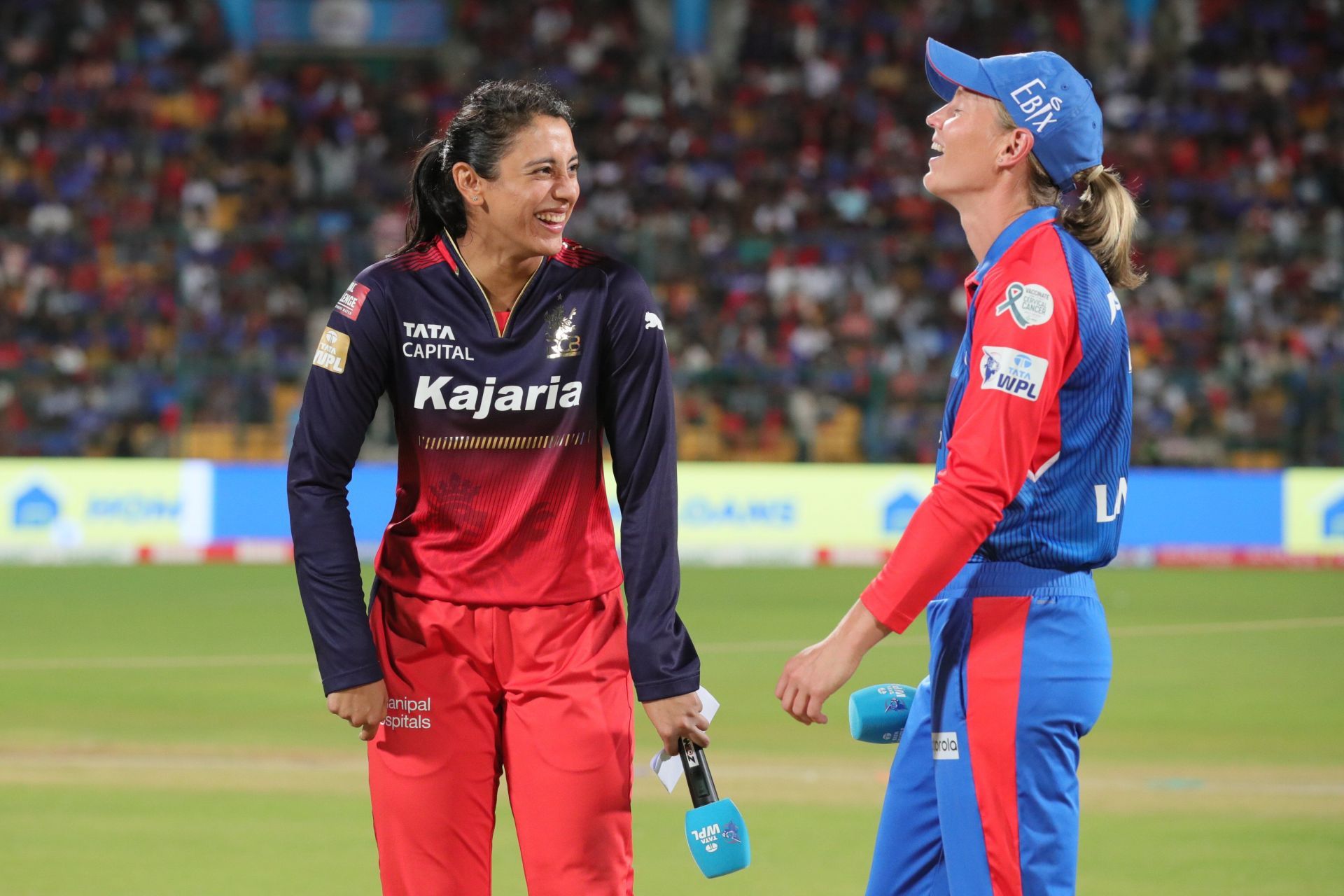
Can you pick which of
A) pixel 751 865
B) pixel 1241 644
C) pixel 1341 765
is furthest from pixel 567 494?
pixel 1241 644

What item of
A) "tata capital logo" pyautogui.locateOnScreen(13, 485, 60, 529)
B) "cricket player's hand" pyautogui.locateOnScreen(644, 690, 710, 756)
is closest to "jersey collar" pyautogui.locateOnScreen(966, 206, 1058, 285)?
"cricket player's hand" pyautogui.locateOnScreen(644, 690, 710, 756)

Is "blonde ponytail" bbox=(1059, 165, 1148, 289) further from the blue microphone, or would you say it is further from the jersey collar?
the blue microphone

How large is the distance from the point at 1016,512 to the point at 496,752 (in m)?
1.30

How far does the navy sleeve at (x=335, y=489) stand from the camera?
12.4 ft

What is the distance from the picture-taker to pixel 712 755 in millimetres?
9039

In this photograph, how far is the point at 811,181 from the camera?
84.6 feet

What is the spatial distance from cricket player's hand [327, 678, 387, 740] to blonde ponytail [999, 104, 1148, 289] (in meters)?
1.79

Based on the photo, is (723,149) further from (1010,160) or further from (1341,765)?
(1010,160)

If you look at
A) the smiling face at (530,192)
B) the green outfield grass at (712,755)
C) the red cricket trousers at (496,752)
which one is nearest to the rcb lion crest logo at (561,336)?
the smiling face at (530,192)

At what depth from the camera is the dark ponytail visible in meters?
3.86

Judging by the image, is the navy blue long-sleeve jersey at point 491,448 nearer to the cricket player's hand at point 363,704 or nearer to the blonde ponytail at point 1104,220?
the cricket player's hand at point 363,704

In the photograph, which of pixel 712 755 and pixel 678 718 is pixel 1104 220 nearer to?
pixel 678 718

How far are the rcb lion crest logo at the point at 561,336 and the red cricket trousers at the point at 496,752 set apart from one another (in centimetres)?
58

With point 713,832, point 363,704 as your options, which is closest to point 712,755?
point 713,832
